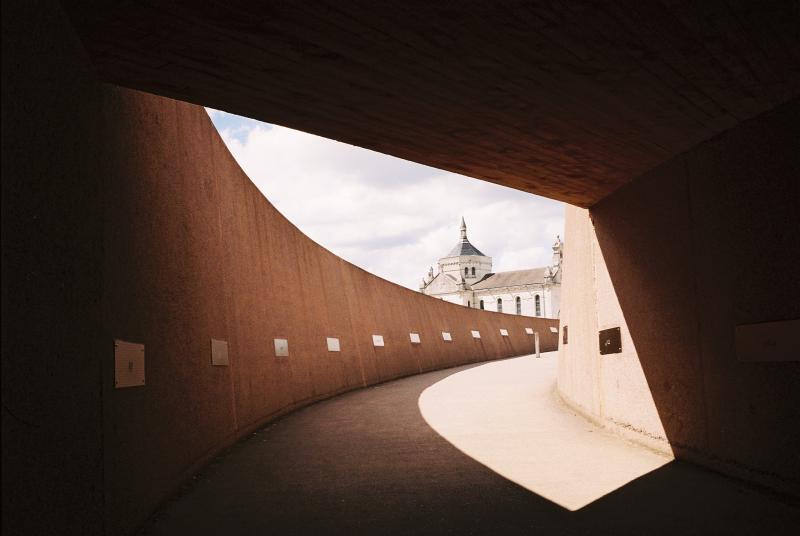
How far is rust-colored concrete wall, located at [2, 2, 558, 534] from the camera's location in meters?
2.66

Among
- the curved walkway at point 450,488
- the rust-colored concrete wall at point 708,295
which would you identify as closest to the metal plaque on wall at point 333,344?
the curved walkway at point 450,488

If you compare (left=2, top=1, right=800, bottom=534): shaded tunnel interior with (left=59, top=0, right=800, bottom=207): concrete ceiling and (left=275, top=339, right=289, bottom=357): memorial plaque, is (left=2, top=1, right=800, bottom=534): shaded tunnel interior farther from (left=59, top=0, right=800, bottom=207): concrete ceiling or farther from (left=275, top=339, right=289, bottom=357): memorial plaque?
(left=275, top=339, right=289, bottom=357): memorial plaque

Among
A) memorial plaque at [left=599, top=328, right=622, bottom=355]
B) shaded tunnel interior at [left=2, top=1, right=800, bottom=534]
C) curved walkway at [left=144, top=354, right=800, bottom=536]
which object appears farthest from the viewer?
memorial plaque at [left=599, top=328, right=622, bottom=355]

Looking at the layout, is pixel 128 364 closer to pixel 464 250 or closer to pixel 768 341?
pixel 768 341

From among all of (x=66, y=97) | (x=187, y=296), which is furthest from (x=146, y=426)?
(x=66, y=97)

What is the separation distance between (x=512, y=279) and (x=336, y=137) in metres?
132

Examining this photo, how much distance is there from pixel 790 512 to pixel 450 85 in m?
4.17

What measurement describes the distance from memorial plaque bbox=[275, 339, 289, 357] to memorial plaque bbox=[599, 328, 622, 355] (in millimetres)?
4997

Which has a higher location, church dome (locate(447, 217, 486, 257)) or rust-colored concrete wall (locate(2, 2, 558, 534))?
church dome (locate(447, 217, 486, 257))

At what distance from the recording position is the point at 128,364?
14.0ft

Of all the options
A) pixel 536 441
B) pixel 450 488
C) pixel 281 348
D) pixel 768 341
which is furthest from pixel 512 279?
pixel 450 488

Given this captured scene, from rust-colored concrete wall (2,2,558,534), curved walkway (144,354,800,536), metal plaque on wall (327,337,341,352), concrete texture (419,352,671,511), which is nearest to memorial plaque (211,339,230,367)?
rust-colored concrete wall (2,2,558,534)

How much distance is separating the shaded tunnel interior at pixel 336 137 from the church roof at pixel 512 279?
124m

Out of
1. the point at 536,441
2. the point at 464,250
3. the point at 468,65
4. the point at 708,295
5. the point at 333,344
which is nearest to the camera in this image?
the point at 468,65
